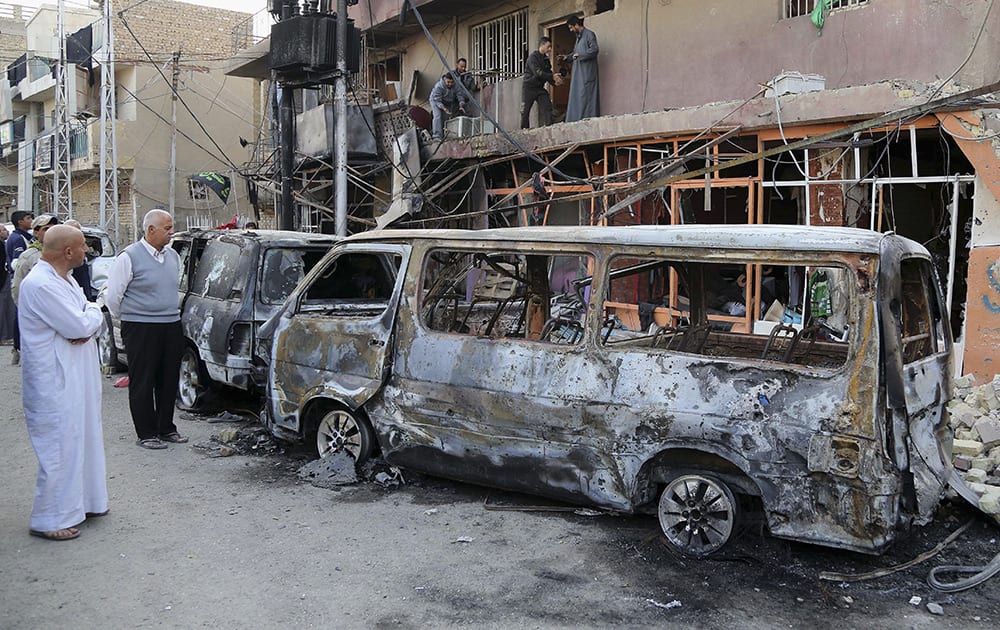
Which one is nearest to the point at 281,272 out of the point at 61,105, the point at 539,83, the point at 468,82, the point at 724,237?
the point at 724,237

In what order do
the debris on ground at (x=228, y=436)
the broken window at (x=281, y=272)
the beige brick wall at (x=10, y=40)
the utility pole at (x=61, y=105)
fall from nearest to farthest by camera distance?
the debris on ground at (x=228, y=436)
the broken window at (x=281, y=272)
the utility pole at (x=61, y=105)
the beige brick wall at (x=10, y=40)

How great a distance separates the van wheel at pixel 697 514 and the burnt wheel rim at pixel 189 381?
526 centimetres

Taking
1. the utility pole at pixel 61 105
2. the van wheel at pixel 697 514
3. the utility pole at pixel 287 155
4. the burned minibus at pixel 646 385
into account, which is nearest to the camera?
the burned minibus at pixel 646 385

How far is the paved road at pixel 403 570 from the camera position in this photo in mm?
3975

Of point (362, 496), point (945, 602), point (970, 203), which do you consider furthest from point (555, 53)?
point (945, 602)

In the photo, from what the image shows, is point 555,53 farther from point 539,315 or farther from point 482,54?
point 539,315

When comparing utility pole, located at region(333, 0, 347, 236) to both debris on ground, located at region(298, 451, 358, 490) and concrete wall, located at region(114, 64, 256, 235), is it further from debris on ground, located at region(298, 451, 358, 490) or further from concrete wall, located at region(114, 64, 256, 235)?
concrete wall, located at region(114, 64, 256, 235)

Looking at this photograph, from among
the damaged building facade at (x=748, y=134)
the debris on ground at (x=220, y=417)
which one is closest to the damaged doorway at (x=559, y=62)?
the damaged building facade at (x=748, y=134)

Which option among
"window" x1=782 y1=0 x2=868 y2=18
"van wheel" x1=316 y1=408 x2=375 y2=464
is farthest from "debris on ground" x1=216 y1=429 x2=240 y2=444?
"window" x1=782 y1=0 x2=868 y2=18

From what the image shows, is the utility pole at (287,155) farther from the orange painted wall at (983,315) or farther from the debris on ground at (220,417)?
the orange painted wall at (983,315)

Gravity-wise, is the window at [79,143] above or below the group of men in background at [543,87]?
above

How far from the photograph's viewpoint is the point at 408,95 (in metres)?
17.0

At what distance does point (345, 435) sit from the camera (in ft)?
20.3

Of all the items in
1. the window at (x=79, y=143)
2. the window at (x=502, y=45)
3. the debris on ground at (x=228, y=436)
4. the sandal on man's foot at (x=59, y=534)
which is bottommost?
the sandal on man's foot at (x=59, y=534)
